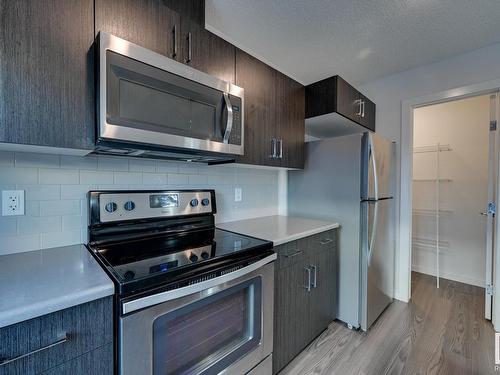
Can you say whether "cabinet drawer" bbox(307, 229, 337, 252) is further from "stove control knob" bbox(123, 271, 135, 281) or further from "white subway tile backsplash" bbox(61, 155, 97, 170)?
"white subway tile backsplash" bbox(61, 155, 97, 170)

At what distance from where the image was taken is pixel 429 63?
7.72ft

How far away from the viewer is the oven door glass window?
0.91 m

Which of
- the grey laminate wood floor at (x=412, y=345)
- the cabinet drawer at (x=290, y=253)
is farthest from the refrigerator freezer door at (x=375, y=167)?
the grey laminate wood floor at (x=412, y=345)

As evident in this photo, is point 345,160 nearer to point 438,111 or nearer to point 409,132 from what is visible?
point 409,132

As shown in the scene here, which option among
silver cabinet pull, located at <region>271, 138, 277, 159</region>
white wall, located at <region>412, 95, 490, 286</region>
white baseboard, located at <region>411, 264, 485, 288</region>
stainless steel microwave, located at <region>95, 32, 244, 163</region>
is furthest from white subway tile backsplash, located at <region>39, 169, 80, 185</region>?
white baseboard, located at <region>411, 264, 485, 288</region>

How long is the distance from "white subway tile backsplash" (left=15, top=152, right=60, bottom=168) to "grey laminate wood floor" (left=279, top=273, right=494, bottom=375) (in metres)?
1.83

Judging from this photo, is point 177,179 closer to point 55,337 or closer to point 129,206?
point 129,206

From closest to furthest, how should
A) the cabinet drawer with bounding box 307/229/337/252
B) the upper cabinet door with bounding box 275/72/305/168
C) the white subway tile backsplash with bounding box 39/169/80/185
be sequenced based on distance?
the white subway tile backsplash with bounding box 39/169/80/185 < the cabinet drawer with bounding box 307/229/337/252 < the upper cabinet door with bounding box 275/72/305/168

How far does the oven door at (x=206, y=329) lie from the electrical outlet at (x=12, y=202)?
30.2 inches

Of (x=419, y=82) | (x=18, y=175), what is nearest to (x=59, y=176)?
(x=18, y=175)

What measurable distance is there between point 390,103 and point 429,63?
0.46 metres

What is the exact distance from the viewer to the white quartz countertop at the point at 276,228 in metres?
1.51

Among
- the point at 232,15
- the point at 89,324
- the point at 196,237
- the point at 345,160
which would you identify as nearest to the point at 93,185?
the point at 196,237

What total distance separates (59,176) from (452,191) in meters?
3.96
